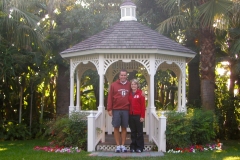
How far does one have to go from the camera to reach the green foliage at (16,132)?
15.3 m

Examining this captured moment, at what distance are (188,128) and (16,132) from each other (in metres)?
7.95

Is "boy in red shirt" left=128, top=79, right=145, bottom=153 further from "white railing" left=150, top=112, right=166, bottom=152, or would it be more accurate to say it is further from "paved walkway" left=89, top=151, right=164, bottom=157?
"white railing" left=150, top=112, right=166, bottom=152

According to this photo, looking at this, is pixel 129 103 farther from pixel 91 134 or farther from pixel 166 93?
pixel 166 93

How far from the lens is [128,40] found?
36.9 ft

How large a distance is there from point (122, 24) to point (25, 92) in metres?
7.00

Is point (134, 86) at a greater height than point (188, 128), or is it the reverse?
point (134, 86)

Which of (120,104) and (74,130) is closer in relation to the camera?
(120,104)

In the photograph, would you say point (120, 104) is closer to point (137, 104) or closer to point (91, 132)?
point (137, 104)

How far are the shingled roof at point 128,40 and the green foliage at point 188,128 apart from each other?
203cm

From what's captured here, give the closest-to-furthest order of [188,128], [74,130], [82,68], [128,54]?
[188,128] → [74,130] → [128,54] → [82,68]

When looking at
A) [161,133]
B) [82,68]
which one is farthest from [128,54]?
[82,68]

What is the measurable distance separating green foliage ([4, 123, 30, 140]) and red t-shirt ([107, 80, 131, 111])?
277 inches

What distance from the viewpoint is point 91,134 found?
10.1 meters

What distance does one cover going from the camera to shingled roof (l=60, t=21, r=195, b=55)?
10.9m
